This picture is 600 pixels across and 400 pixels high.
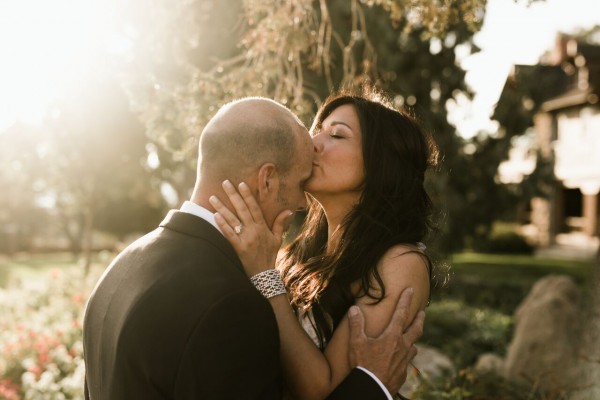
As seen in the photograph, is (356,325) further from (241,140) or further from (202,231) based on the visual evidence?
(241,140)

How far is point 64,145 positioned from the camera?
1599 centimetres

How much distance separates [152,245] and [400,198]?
5.07 feet

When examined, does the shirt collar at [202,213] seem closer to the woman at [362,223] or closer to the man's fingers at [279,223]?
the man's fingers at [279,223]

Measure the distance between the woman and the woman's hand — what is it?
1.16 feet

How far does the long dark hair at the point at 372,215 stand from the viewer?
3.43 metres

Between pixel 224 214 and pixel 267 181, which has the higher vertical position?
pixel 267 181

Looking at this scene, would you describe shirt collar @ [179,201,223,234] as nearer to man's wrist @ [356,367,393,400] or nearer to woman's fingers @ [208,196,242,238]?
woman's fingers @ [208,196,242,238]

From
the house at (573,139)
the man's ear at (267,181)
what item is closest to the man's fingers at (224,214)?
the man's ear at (267,181)

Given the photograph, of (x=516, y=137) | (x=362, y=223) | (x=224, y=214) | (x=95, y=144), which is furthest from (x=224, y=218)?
(x=95, y=144)

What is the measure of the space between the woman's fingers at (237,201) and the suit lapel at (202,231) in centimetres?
12

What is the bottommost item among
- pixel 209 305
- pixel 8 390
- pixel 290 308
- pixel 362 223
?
pixel 8 390

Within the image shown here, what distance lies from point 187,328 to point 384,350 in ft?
3.62

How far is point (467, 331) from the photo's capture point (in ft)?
40.4

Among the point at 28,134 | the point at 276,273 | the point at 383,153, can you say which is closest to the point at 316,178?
the point at 383,153
